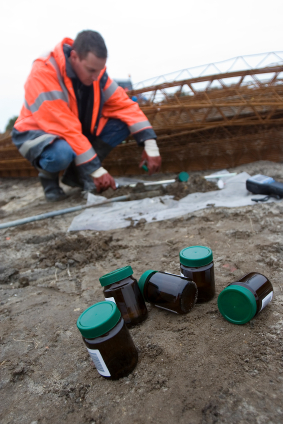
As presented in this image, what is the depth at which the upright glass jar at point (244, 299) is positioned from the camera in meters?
1.14

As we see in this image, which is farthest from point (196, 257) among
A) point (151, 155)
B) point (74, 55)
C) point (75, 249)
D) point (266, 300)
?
A: point (74, 55)

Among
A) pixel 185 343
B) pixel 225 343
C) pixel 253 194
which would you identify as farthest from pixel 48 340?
pixel 253 194

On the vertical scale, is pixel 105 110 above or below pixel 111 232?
above

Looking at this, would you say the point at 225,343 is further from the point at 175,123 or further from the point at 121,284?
the point at 175,123

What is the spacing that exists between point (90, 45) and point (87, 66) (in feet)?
0.64

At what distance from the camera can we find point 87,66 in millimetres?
2893

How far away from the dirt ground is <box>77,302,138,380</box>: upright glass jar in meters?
0.05

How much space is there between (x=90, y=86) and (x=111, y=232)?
1812 millimetres

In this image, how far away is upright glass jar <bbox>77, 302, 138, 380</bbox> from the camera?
3.18ft

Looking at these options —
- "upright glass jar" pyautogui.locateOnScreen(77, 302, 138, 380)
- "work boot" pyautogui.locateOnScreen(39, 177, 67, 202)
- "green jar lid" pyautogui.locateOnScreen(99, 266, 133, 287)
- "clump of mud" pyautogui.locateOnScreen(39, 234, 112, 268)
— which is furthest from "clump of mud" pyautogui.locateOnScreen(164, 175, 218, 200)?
"upright glass jar" pyautogui.locateOnScreen(77, 302, 138, 380)

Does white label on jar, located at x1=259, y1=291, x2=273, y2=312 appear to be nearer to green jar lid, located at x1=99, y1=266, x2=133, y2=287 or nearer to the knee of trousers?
green jar lid, located at x1=99, y1=266, x2=133, y2=287

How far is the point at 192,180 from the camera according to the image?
3322 millimetres

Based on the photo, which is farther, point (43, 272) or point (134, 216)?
point (134, 216)

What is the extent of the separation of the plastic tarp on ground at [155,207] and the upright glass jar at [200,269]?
1.32 metres
